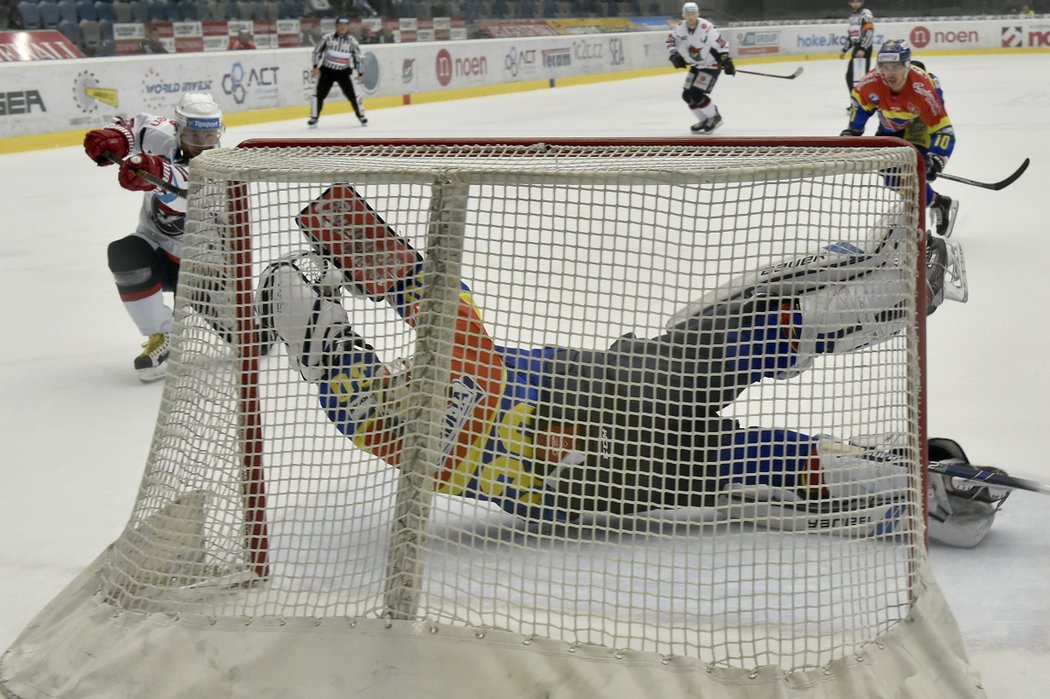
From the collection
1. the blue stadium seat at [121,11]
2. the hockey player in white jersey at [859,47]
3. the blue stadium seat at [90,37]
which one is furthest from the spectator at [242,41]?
the hockey player in white jersey at [859,47]

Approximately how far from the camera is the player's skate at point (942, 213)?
18.4 feet

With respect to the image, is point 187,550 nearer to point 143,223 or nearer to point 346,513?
point 346,513

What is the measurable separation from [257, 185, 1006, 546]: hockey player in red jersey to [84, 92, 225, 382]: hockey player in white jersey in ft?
5.67

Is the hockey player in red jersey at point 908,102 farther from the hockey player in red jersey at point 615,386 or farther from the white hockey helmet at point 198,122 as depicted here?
the hockey player in red jersey at point 615,386

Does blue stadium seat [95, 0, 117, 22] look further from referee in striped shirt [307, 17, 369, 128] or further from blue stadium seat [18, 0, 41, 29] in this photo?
referee in striped shirt [307, 17, 369, 128]

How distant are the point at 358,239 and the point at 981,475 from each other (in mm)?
1238

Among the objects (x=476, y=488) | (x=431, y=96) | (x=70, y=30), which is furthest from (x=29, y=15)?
(x=476, y=488)

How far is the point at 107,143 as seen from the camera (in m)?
3.69

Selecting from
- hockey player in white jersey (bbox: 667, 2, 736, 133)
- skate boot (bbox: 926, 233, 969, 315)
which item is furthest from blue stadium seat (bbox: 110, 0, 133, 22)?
skate boot (bbox: 926, 233, 969, 315)

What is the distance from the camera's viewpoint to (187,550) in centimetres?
199

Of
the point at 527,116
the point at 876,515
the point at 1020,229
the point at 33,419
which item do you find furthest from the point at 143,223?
the point at 527,116

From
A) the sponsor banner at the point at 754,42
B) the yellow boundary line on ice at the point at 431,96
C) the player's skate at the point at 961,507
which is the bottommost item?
the yellow boundary line on ice at the point at 431,96

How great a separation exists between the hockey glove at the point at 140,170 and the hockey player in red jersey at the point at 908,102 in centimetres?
295

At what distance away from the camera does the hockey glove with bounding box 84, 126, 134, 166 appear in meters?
3.65
